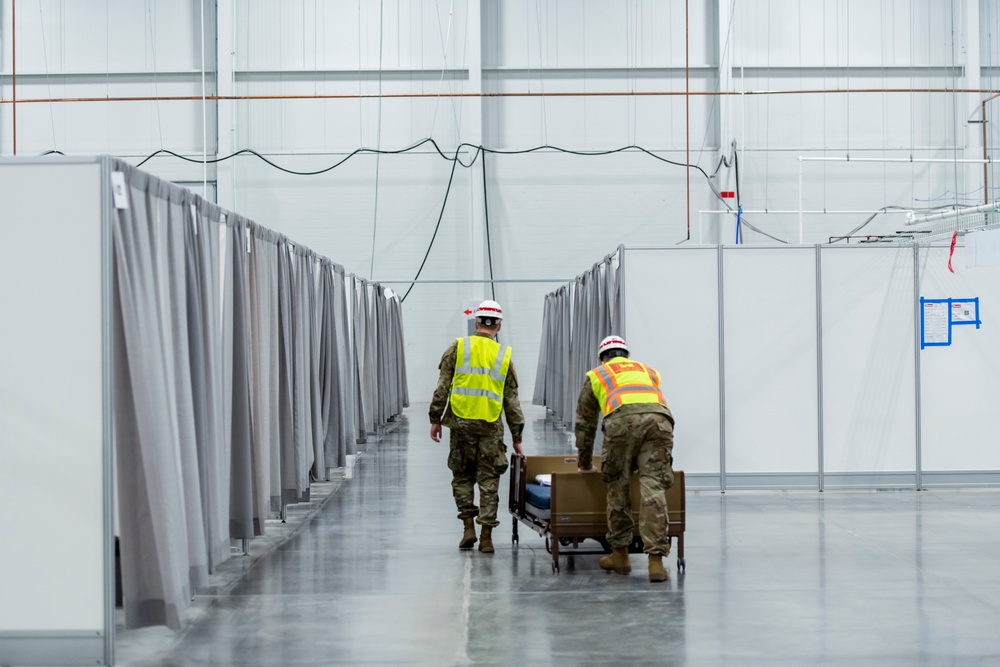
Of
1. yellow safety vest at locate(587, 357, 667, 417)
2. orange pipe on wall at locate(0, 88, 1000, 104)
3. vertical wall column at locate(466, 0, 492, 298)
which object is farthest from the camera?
vertical wall column at locate(466, 0, 492, 298)

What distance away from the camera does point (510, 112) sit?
21781 mm

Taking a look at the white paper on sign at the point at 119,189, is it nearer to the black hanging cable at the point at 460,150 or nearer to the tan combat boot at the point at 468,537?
the tan combat boot at the point at 468,537

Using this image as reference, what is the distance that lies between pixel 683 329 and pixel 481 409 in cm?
348

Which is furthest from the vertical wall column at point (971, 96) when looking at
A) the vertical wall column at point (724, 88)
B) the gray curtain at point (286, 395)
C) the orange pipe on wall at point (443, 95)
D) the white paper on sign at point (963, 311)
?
the gray curtain at point (286, 395)

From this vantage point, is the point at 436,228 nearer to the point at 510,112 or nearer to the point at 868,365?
the point at 510,112

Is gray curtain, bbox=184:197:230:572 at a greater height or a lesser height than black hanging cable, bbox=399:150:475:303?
lesser

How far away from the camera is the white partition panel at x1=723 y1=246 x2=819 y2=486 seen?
10.3m

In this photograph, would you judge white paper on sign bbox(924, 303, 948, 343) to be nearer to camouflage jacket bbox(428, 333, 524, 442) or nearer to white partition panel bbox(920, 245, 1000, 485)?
white partition panel bbox(920, 245, 1000, 485)

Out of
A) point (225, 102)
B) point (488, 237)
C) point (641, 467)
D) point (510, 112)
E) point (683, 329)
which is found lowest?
point (641, 467)

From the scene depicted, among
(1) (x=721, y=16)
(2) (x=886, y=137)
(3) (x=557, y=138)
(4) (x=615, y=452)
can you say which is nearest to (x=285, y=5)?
(3) (x=557, y=138)

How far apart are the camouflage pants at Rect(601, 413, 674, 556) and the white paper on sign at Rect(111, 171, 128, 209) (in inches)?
124

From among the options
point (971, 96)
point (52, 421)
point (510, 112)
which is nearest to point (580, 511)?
point (52, 421)

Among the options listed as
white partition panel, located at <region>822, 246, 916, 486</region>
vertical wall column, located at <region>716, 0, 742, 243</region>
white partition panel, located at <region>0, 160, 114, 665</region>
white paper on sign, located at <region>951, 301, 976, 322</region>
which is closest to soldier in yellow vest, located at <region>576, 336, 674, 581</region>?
white partition panel, located at <region>0, 160, 114, 665</region>

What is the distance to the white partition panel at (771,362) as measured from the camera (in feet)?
33.8
